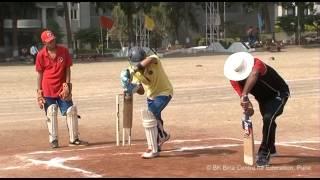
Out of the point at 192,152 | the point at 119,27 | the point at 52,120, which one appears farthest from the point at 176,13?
the point at 192,152

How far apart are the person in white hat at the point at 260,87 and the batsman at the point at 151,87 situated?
1182mm

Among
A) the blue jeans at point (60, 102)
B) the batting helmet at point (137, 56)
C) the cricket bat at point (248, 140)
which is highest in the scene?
the batting helmet at point (137, 56)

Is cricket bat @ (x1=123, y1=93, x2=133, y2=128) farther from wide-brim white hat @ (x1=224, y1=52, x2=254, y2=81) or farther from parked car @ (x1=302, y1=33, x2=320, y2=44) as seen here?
parked car @ (x1=302, y1=33, x2=320, y2=44)

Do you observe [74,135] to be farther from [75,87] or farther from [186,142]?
[75,87]

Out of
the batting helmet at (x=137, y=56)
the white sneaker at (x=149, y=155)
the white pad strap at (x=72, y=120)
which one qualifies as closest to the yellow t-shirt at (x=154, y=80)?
the batting helmet at (x=137, y=56)

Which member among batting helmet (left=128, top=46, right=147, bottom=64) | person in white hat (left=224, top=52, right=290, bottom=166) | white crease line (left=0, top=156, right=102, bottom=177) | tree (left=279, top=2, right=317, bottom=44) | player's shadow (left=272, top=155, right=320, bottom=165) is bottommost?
player's shadow (left=272, top=155, right=320, bottom=165)

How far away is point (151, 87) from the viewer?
31.0 feet

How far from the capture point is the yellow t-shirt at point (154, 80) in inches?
367

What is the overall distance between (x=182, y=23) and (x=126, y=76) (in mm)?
75631

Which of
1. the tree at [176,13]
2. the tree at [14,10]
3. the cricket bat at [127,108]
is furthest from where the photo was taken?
the tree at [176,13]

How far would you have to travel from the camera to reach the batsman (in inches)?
364

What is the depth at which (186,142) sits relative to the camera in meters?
11.0

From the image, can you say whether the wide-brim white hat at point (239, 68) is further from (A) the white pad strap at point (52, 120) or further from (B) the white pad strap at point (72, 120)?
(A) the white pad strap at point (52, 120)

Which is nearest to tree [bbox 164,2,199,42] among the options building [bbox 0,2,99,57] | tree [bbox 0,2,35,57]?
building [bbox 0,2,99,57]
